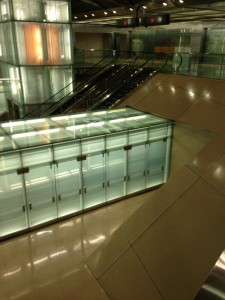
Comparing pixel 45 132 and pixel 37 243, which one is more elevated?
pixel 45 132

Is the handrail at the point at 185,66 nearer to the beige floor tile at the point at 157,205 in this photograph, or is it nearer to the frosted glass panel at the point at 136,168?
the frosted glass panel at the point at 136,168

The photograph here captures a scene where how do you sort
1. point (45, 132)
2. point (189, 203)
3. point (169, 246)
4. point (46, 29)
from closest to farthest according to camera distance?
point (169, 246), point (189, 203), point (45, 132), point (46, 29)

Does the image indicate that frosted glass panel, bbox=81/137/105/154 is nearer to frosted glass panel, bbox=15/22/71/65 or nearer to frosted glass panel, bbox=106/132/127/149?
frosted glass panel, bbox=106/132/127/149

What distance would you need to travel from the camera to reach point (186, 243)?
512 centimetres

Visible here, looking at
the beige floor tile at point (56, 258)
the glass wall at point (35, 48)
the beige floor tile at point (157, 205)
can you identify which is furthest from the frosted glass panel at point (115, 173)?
the glass wall at point (35, 48)

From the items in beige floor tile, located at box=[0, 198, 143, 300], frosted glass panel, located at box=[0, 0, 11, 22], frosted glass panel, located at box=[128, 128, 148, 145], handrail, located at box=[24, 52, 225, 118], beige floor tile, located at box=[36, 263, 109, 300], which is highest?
frosted glass panel, located at box=[0, 0, 11, 22]

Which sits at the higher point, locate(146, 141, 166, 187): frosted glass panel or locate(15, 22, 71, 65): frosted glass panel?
locate(15, 22, 71, 65): frosted glass panel

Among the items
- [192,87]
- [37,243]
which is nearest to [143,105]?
[192,87]

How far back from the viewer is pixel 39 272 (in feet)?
19.8

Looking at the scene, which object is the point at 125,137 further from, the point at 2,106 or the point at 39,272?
the point at 2,106

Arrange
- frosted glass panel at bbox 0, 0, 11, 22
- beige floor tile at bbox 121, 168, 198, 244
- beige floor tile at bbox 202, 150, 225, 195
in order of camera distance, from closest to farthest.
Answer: beige floor tile at bbox 202, 150, 225, 195 < beige floor tile at bbox 121, 168, 198, 244 < frosted glass panel at bbox 0, 0, 11, 22

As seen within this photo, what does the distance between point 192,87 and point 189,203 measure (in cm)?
604

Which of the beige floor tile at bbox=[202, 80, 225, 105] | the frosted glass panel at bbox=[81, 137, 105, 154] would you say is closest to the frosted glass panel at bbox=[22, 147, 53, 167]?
the frosted glass panel at bbox=[81, 137, 105, 154]

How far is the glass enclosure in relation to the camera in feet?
23.7
